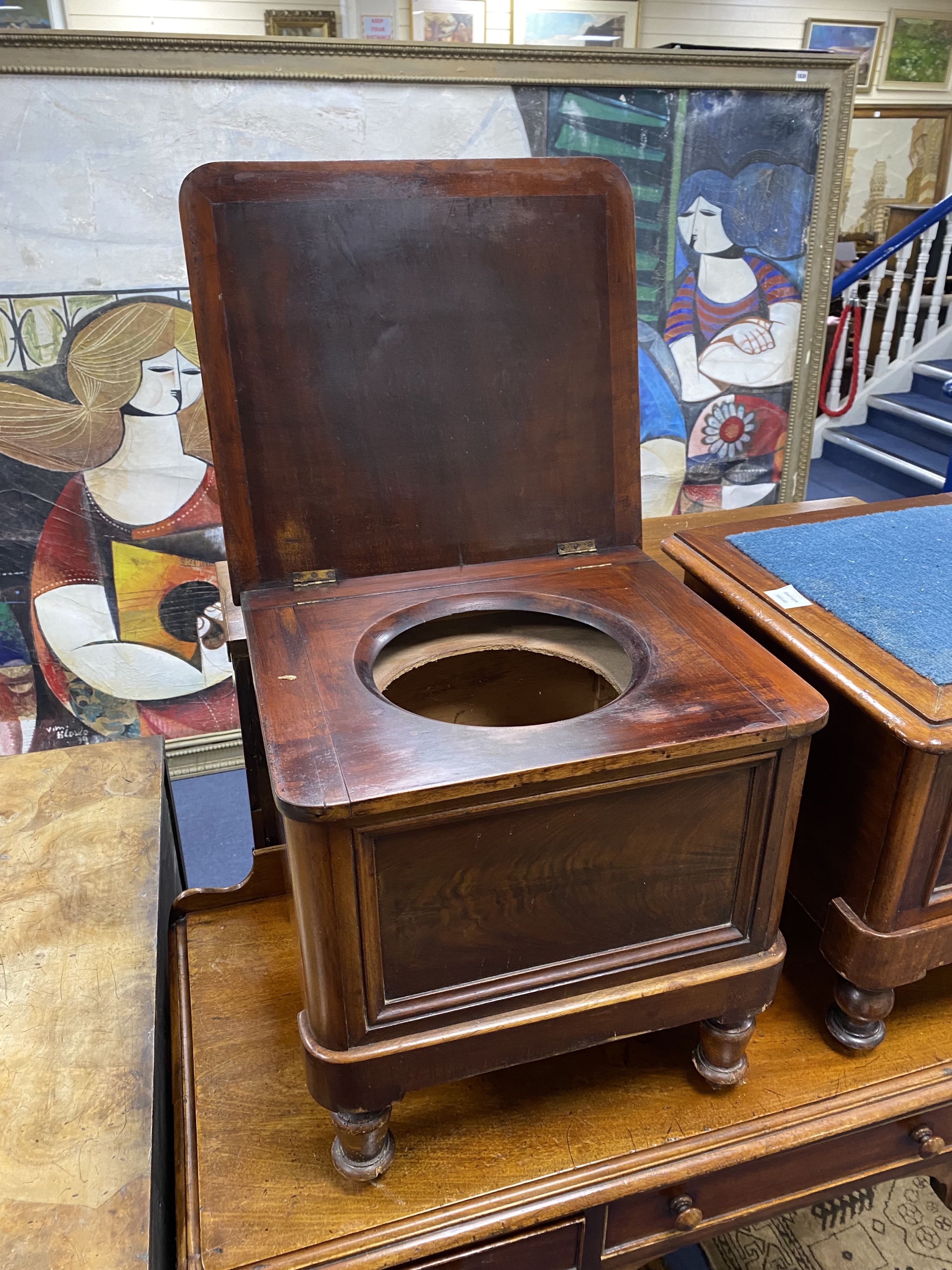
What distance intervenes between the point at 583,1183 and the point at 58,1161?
54 centimetres

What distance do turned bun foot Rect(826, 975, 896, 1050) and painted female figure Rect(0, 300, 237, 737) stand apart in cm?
147

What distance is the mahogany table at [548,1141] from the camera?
0.93m

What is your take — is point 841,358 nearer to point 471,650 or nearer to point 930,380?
point 930,380

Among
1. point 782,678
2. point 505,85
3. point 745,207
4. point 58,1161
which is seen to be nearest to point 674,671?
point 782,678

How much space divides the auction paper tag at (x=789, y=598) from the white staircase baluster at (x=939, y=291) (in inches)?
175

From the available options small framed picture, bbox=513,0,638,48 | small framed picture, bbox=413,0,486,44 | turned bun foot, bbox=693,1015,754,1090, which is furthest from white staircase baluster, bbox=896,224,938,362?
turned bun foot, bbox=693,1015,754,1090

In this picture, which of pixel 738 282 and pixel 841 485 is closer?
pixel 738 282

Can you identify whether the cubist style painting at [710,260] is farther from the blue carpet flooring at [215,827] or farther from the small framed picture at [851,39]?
the small framed picture at [851,39]

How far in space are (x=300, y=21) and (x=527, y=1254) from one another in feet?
18.5

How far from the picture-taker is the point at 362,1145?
0.92m

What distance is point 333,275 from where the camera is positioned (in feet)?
3.53

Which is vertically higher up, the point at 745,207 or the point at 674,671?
the point at 745,207

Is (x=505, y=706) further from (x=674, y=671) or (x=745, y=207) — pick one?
(x=745, y=207)

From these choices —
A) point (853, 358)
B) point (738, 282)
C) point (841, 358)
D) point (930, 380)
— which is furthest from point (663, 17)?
point (738, 282)
